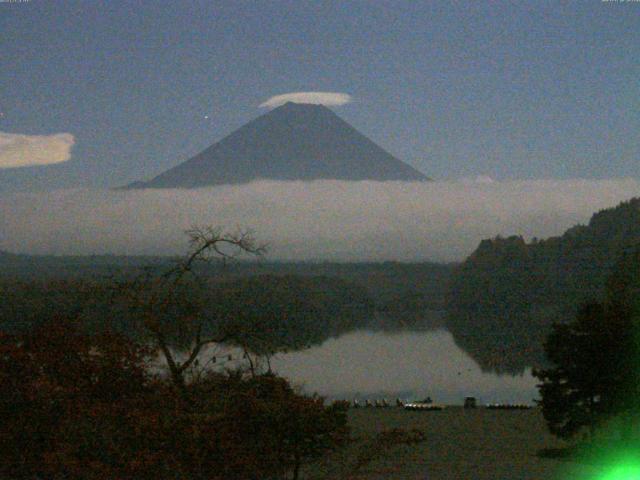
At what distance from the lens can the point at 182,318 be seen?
8570 millimetres

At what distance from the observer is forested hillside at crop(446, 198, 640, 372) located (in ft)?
295

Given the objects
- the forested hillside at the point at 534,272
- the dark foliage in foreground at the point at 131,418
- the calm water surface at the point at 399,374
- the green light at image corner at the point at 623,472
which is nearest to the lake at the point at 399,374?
the calm water surface at the point at 399,374

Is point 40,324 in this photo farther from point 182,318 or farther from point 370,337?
point 370,337

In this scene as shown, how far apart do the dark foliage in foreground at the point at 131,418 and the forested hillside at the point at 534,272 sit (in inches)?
3129

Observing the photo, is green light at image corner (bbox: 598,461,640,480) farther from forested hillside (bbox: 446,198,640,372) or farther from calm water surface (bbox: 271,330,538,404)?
forested hillside (bbox: 446,198,640,372)

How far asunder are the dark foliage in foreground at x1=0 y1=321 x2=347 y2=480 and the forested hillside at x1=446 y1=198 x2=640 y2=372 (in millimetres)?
79469

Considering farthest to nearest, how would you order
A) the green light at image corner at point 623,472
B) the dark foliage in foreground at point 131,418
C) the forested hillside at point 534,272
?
the forested hillside at point 534,272 → the green light at image corner at point 623,472 → the dark foliage in foreground at point 131,418

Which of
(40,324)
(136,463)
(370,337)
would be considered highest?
(40,324)

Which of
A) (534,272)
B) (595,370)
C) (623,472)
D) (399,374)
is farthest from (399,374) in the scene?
(534,272)

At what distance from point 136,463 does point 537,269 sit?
93.6 m

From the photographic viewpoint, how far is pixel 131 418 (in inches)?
278

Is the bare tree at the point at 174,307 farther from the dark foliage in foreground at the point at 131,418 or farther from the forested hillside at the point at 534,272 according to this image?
the forested hillside at the point at 534,272

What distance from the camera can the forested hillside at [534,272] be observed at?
8994cm

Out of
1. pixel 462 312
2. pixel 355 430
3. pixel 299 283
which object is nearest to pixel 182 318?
pixel 355 430
